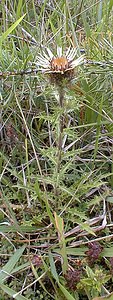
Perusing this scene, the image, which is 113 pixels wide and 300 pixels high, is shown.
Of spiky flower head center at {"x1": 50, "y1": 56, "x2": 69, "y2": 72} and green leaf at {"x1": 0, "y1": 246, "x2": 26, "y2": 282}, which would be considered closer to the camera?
spiky flower head center at {"x1": 50, "y1": 56, "x2": 69, "y2": 72}

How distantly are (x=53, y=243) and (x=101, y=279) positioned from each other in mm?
173

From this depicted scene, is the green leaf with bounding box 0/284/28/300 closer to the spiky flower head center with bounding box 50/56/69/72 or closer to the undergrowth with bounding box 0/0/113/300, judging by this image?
the undergrowth with bounding box 0/0/113/300

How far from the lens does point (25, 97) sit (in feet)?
4.29

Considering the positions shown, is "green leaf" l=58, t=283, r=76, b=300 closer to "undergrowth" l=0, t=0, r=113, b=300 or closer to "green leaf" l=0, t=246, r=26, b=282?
"undergrowth" l=0, t=0, r=113, b=300

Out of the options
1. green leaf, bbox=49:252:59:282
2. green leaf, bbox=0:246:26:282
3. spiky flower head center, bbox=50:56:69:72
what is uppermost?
spiky flower head center, bbox=50:56:69:72

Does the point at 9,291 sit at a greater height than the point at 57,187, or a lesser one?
lesser

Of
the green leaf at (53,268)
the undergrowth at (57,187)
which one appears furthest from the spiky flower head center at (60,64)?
the green leaf at (53,268)

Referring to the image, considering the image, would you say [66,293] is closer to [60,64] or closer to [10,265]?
[10,265]

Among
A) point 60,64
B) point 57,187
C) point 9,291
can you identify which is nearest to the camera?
point 60,64

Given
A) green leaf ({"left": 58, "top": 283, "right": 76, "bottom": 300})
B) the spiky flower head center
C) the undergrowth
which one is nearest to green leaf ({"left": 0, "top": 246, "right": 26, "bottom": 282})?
the undergrowth

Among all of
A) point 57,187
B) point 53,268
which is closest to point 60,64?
point 57,187

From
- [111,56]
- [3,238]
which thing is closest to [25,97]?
[111,56]

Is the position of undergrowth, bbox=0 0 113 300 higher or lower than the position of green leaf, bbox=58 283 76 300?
higher

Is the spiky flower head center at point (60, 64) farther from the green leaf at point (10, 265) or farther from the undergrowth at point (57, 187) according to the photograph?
the green leaf at point (10, 265)
